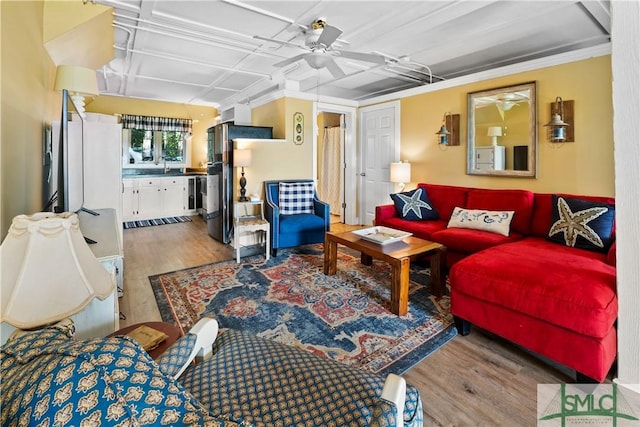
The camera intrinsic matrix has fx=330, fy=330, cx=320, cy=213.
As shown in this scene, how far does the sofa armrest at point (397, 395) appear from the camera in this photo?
0.83m

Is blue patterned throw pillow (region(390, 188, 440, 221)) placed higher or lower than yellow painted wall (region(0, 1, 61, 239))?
lower

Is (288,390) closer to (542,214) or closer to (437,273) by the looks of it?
(437,273)

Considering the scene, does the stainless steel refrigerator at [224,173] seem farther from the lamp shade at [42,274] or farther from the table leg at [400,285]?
the lamp shade at [42,274]

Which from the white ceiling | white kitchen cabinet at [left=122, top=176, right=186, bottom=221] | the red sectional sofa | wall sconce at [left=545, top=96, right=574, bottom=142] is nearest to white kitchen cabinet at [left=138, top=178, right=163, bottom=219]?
white kitchen cabinet at [left=122, top=176, right=186, bottom=221]

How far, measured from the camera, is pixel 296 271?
361 centimetres

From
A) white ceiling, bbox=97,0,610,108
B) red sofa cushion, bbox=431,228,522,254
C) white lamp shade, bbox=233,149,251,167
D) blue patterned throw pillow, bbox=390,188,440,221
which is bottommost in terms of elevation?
red sofa cushion, bbox=431,228,522,254

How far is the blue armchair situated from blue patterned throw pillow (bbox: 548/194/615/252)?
98.4 inches

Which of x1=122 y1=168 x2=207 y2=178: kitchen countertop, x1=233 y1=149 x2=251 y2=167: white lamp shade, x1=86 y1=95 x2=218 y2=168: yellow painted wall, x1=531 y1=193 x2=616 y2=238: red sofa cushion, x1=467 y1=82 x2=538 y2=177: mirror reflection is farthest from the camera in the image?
x1=122 y1=168 x2=207 y2=178: kitchen countertop

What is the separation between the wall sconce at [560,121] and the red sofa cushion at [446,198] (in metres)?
1.05

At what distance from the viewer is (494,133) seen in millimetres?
3951

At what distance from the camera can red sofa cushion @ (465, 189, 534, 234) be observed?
344cm

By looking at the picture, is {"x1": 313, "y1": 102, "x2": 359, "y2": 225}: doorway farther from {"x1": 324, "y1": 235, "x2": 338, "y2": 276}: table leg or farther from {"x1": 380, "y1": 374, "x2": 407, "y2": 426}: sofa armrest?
{"x1": 380, "y1": 374, "x2": 407, "y2": 426}: sofa armrest

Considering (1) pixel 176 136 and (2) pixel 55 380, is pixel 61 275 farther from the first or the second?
(1) pixel 176 136

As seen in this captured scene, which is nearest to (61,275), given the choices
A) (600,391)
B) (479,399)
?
(479,399)
